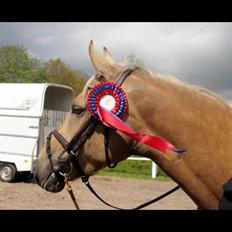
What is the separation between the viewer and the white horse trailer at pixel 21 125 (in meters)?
13.8

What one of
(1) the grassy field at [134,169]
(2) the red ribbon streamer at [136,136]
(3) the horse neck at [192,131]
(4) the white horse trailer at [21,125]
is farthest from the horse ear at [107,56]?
(1) the grassy field at [134,169]

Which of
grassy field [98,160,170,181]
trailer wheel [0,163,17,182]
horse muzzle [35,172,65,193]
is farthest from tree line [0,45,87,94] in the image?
horse muzzle [35,172,65,193]

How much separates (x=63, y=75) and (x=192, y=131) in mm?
46686

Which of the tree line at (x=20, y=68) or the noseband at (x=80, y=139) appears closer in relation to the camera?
the noseband at (x=80, y=139)

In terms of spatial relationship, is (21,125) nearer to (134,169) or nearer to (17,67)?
(134,169)

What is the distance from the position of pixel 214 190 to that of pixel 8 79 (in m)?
41.5

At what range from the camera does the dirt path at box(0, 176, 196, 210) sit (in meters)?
9.64

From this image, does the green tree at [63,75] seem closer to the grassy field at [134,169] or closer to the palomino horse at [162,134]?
the grassy field at [134,169]

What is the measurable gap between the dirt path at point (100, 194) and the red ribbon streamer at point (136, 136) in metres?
6.48

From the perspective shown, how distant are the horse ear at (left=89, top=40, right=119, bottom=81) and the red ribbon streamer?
32 cm

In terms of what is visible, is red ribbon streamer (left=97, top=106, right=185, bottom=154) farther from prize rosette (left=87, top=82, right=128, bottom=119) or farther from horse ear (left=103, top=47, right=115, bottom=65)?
horse ear (left=103, top=47, right=115, bottom=65)

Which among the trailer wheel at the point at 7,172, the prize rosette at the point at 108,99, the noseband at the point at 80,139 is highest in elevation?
the prize rosette at the point at 108,99
